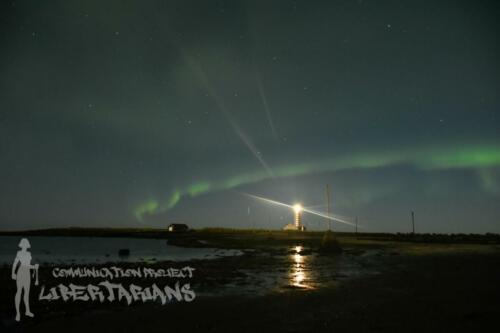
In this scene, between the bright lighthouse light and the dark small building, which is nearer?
the bright lighthouse light

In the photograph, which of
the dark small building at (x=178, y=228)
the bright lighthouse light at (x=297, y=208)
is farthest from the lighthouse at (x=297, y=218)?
the dark small building at (x=178, y=228)

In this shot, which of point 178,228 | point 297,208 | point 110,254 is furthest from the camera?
point 178,228

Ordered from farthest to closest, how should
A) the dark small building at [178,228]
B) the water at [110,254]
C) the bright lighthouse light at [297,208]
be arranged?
1. the dark small building at [178,228]
2. the bright lighthouse light at [297,208]
3. the water at [110,254]

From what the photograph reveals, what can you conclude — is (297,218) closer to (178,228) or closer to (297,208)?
(297,208)

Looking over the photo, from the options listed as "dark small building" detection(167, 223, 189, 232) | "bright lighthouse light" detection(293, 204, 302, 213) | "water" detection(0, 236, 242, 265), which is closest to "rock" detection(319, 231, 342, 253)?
"water" detection(0, 236, 242, 265)

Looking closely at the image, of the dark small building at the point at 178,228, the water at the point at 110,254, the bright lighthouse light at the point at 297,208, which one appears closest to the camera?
the water at the point at 110,254

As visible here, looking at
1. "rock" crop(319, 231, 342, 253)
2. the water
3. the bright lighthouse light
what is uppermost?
the bright lighthouse light

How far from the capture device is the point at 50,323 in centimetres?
1210

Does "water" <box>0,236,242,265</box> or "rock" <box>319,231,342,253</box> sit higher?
"rock" <box>319,231,342,253</box>

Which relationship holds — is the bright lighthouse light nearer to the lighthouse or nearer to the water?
the lighthouse

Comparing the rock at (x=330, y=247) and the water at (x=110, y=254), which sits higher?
the rock at (x=330, y=247)

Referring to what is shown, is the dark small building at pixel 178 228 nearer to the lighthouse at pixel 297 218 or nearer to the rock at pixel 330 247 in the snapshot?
the lighthouse at pixel 297 218

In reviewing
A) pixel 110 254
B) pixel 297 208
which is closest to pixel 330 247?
pixel 110 254

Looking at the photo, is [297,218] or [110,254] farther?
[297,218]
